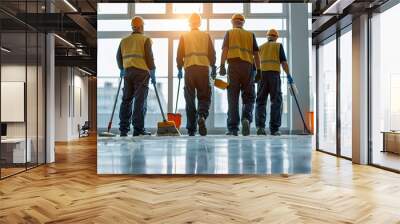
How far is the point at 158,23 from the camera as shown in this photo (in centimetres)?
561

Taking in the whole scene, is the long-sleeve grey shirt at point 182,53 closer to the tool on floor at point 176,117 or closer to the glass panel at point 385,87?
the tool on floor at point 176,117

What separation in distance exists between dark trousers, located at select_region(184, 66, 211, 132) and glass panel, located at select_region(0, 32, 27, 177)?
10.8ft

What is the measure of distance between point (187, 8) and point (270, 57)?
4.49ft

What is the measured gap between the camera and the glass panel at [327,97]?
391 inches

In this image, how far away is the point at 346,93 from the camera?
9.12 meters

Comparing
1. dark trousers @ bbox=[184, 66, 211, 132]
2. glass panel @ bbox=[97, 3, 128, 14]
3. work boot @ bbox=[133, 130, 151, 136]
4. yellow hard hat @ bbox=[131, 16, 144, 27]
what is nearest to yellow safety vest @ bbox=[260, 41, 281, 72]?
dark trousers @ bbox=[184, 66, 211, 132]

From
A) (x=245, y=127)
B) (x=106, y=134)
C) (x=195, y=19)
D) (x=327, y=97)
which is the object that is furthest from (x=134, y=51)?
(x=327, y=97)

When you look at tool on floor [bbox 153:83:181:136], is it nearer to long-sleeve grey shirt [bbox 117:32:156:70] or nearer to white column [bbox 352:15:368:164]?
long-sleeve grey shirt [bbox 117:32:156:70]

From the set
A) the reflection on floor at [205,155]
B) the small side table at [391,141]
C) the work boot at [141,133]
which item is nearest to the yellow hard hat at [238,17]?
the reflection on floor at [205,155]

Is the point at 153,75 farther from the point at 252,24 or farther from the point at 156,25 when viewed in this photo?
the point at 252,24

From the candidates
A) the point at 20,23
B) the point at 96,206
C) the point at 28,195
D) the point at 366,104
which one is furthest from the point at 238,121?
the point at 20,23

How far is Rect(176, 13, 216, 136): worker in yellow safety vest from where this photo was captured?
544 centimetres

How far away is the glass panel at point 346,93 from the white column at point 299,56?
3402mm

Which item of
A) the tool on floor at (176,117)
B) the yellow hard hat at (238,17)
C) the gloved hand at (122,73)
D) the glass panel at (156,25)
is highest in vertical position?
the yellow hard hat at (238,17)
